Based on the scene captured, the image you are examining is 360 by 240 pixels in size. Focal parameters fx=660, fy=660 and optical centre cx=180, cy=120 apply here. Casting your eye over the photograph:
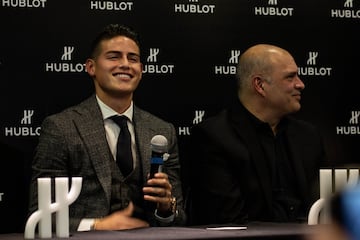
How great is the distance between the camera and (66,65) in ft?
13.0

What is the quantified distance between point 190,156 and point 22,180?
1.06 metres

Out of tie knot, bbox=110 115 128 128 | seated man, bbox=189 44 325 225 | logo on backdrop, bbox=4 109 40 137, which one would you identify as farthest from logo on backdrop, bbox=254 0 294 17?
logo on backdrop, bbox=4 109 40 137

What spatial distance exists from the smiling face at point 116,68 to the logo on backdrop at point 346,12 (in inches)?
64.9

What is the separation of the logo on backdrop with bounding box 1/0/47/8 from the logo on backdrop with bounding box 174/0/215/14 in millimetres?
852

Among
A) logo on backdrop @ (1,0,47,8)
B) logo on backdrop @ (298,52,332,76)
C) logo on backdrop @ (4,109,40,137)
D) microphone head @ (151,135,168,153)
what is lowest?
microphone head @ (151,135,168,153)

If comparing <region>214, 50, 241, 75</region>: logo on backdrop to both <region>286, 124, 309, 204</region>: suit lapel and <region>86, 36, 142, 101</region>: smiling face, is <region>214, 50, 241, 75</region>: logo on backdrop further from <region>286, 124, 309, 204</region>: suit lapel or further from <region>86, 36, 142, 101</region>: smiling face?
<region>86, 36, 142, 101</region>: smiling face

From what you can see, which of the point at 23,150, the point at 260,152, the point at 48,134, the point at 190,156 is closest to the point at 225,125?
the point at 260,152

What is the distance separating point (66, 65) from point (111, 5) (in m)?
0.47

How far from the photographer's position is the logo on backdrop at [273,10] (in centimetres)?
441

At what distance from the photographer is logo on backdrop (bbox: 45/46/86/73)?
3.95 m

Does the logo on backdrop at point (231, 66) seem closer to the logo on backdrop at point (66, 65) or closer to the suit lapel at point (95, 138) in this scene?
the logo on backdrop at point (66, 65)

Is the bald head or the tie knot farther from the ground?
the bald head

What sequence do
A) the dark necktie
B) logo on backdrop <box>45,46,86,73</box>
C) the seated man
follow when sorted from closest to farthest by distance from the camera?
the dark necktie → the seated man → logo on backdrop <box>45,46,86,73</box>

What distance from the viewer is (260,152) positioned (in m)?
3.57
